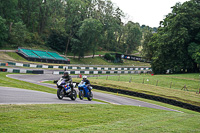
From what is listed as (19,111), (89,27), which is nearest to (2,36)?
(89,27)

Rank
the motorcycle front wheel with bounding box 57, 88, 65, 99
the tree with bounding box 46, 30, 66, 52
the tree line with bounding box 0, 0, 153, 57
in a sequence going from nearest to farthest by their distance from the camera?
the motorcycle front wheel with bounding box 57, 88, 65, 99, the tree line with bounding box 0, 0, 153, 57, the tree with bounding box 46, 30, 66, 52

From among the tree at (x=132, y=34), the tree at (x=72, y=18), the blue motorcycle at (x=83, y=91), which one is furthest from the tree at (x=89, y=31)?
the blue motorcycle at (x=83, y=91)

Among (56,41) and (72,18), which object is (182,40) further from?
(72,18)

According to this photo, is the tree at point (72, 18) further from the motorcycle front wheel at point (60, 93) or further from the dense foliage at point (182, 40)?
the motorcycle front wheel at point (60, 93)

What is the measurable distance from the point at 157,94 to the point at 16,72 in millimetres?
26351

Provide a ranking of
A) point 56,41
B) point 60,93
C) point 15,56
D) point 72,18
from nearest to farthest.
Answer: point 60,93
point 15,56
point 56,41
point 72,18

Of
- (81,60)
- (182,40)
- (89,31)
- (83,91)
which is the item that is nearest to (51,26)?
(89,31)

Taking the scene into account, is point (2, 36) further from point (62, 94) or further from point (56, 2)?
point (62, 94)

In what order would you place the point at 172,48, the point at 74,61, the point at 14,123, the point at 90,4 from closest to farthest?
1. the point at 14,123
2. the point at 172,48
3. the point at 74,61
4. the point at 90,4

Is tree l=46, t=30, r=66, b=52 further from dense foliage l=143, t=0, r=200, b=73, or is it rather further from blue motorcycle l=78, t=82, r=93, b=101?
blue motorcycle l=78, t=82, r=93, b=101

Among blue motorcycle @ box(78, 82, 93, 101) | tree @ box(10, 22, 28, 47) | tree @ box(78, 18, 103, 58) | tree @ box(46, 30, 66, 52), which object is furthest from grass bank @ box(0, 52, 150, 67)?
blue motorcycle @ box(78, 82, 93, 101)

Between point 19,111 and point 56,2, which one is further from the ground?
point 56,2

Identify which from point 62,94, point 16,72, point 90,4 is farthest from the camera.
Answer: point 90,4

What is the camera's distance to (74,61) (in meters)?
85.6
